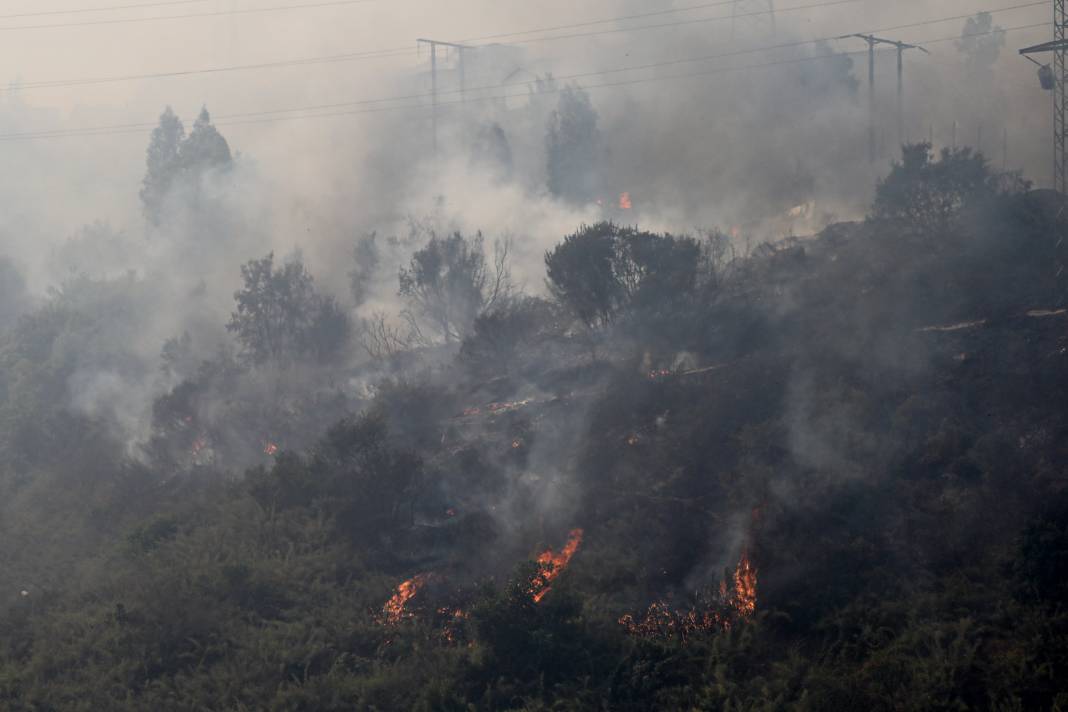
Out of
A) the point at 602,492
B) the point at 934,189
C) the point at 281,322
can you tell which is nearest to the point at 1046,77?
the point at 934,189

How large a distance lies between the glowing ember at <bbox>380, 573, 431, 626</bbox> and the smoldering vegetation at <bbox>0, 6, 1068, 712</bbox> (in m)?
0.09

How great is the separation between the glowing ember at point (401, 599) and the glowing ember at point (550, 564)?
3.09 meters

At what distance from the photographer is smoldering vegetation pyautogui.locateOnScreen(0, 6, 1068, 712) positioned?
63.0 feet

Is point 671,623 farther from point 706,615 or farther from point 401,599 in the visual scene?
point 401,599

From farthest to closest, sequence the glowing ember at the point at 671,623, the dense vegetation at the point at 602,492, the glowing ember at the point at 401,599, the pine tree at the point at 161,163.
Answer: the pine tree at the point at 161,163, the glowing ember at the point at 401,599, the glowing ember at the point at 671,623, the dense vegetation at the point at 602,492

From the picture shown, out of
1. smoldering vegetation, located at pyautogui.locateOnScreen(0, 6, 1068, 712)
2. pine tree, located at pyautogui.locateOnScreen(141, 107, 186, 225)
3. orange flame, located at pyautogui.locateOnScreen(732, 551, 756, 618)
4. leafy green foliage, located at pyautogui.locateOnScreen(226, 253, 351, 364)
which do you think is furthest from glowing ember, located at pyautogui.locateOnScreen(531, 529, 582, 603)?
pine tree, located at pyautogui.locateOnScreen(141, 107, 186, 225)

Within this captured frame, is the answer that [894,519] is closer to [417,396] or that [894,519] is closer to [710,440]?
[710,440]

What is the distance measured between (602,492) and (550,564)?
12.7 feet

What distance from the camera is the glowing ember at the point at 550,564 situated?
21.0 m

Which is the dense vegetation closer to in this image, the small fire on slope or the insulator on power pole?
the small fire on slope

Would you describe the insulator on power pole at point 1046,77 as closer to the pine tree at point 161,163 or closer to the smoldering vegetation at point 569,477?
the smoldering vegetation at point 569,477

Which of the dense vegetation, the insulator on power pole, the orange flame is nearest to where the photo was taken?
the dense vegetation

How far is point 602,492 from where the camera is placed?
84.5 feet

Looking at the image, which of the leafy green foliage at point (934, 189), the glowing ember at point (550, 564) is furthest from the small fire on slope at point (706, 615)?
the leafy green foliage at point (934, 189)
